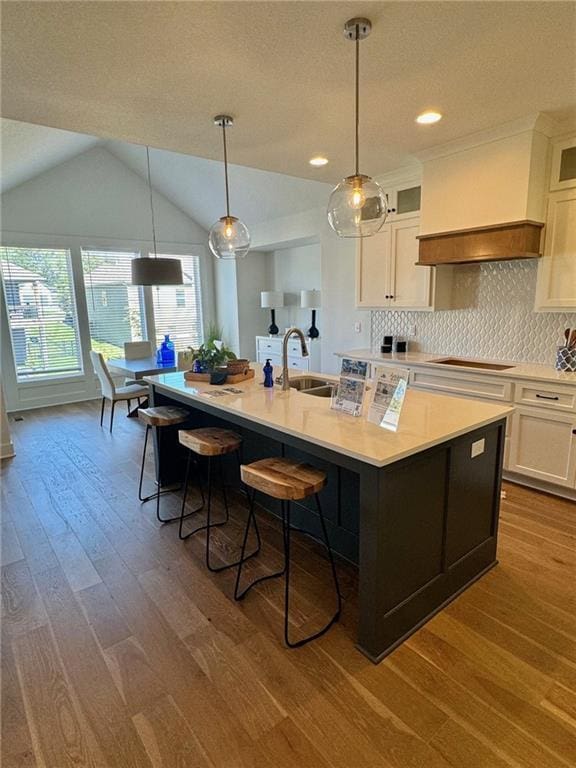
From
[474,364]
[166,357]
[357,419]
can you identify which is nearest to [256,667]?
Result: [357,419]

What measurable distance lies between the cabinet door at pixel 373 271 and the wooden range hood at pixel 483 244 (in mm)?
544

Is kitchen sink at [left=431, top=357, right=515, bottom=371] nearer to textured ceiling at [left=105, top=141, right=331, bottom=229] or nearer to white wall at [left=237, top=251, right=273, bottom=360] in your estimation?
textured ceiling at [left=105, top=141, right=331, bottom=229]

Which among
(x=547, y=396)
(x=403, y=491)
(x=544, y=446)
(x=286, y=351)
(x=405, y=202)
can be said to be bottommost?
(x=544, y=446)

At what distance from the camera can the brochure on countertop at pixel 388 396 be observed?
6.15 feet

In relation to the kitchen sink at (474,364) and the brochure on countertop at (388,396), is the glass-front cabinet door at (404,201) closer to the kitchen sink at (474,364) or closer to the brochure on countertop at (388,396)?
the kitchen sink at (474,364)

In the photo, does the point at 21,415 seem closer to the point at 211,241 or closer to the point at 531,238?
the point at 211,241

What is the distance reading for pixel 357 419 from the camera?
2.08 metres

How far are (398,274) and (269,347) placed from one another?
2.96 meters

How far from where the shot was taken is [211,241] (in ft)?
10.1

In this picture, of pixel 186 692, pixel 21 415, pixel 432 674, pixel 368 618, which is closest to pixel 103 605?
pixel 186 692

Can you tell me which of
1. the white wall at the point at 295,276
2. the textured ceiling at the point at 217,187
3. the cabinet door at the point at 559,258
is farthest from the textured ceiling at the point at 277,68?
the white wall at the point at 295,276

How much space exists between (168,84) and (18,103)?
0.99 meters

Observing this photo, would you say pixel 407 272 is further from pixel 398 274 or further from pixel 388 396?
pixel 388 396

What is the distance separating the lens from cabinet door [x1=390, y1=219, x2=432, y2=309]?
3.97 meters
